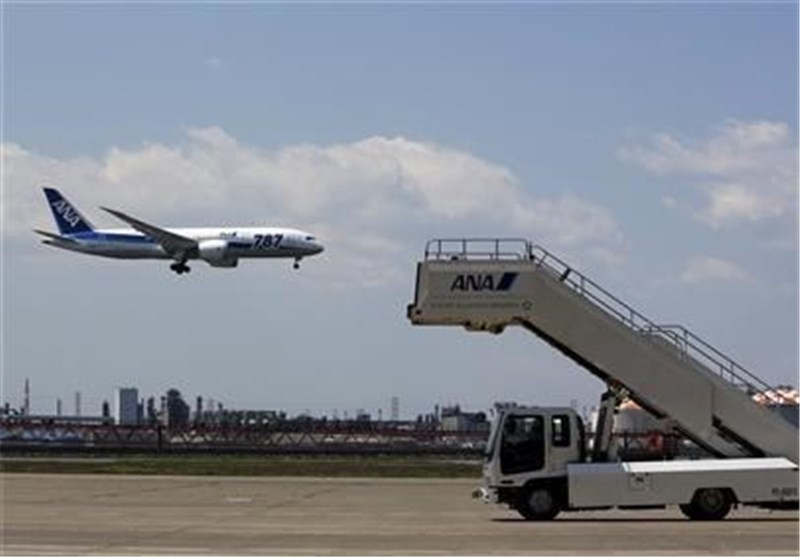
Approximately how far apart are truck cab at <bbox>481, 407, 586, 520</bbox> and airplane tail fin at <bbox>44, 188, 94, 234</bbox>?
83.0 meters

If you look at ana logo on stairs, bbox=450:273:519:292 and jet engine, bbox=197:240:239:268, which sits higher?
jet engine, bbox=197:240:239:268

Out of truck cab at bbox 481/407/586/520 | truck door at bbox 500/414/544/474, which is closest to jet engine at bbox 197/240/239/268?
truck cab at bbox 481/407/586/520

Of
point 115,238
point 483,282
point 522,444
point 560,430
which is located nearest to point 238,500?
point 522,444

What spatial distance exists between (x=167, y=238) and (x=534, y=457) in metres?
71.3

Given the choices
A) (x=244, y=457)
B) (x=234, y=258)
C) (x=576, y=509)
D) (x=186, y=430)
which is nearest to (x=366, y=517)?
(x=576, y=509)

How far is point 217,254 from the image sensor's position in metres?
96.9

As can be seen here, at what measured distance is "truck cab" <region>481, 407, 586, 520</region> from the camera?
103 ft

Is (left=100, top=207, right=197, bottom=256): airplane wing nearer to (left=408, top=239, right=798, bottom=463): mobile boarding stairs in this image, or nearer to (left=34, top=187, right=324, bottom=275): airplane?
(left=34, top=187, right=324, bottom=275): airplane

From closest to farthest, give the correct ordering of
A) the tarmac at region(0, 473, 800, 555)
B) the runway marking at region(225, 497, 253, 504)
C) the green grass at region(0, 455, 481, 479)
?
1. the tarmac at region(0, 473, 800, 555)
2. the runway marking at region(225, 497, 253, 504)
3. the green grass at region(0, 455, 481, 479)

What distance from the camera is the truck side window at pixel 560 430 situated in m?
Answer: 31.7

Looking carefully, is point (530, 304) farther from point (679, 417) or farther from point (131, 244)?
point (131, 244)

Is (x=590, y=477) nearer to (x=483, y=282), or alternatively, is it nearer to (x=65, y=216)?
(x=483, y=282)

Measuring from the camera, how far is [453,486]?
4991cm

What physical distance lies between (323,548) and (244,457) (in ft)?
182
